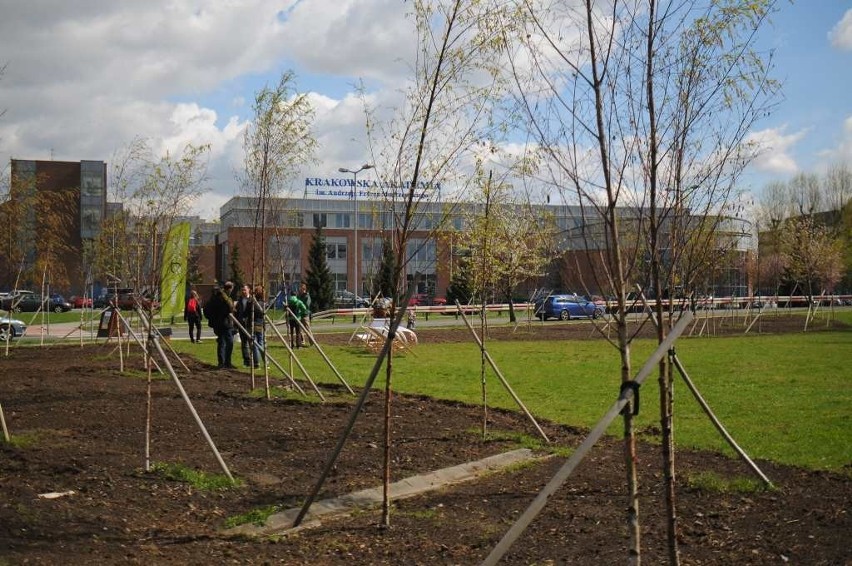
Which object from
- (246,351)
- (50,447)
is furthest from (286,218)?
(50,447)

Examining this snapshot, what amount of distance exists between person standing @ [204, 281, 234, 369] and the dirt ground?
21.0ft

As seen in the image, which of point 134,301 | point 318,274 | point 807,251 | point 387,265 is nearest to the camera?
point 134,301

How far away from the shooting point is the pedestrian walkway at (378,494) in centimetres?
623

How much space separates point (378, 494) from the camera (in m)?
7.18

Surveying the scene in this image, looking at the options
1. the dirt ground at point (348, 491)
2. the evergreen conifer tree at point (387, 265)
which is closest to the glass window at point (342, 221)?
the evergreen conifer tree at point (387, 265)

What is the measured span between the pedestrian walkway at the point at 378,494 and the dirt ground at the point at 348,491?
15 centimetres

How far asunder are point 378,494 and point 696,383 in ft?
32.1

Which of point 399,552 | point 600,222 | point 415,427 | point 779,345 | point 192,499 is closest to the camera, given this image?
point 600,222

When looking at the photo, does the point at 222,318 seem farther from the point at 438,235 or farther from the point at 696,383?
the point at 438,235

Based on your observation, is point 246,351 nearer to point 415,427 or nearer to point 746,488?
point 415,427

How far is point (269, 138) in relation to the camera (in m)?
12.5

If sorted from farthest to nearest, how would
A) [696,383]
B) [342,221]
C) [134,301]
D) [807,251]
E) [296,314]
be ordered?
[342,221] → [807,251] → [296,314] → [696,383] → [134,301]

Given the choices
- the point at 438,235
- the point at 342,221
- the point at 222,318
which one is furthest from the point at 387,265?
the point at 342,221

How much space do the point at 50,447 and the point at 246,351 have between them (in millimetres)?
10506
